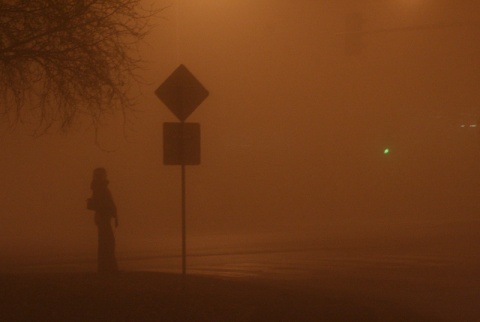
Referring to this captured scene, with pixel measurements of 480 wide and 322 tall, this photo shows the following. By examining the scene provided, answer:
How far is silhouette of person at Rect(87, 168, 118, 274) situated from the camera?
14.5 meters

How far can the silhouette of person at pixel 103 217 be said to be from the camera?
1449 cm

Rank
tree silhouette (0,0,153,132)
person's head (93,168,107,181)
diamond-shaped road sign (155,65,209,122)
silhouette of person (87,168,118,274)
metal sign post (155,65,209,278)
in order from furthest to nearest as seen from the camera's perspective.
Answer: person's head (93,168,107,181)
silhouette of person (87,168,118,274)
tree silhouette (0,0,153,132)
diamond-shaped road sign (155,65,209,122)
metal sign post (155,65,209,278)

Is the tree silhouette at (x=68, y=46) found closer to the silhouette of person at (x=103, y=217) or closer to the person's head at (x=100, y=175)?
the person's head at (x=100, y=175)

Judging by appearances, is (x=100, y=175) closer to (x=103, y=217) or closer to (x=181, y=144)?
(x=103, y=217)

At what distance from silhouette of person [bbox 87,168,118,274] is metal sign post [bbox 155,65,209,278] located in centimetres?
308

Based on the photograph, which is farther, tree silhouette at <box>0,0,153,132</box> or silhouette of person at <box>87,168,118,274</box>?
silhouette of person at <box>87,168,118,274</box>

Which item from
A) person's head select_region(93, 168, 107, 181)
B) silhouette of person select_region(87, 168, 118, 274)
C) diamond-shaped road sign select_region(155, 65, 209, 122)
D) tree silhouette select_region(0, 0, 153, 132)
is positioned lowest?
silhouette of person select_region(87, 168, 118, 274)

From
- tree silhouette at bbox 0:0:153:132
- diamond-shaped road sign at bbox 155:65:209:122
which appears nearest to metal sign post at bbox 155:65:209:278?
diamond-shaped road sign at bbox 155:65:209:122

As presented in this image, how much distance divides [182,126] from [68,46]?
7.60 feet

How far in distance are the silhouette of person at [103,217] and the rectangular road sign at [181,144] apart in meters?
3.19

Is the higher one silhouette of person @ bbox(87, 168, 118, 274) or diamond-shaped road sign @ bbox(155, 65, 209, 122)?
diamond-shaped road sign @ bbox(155, 65, 209, 122)

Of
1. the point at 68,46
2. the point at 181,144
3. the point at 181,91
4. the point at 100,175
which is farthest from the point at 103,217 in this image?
the point at 181,91

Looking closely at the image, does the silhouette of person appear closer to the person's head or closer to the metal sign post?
the person's head

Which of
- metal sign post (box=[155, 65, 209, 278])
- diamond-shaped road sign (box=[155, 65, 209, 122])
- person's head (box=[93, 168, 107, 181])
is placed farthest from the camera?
person's head (box=[93, 168, 107, 181])
